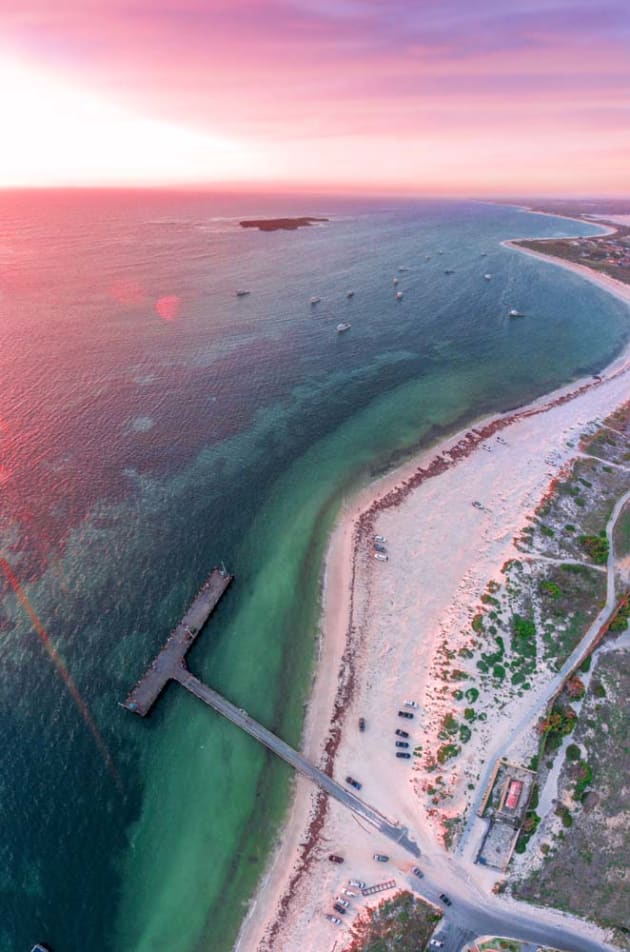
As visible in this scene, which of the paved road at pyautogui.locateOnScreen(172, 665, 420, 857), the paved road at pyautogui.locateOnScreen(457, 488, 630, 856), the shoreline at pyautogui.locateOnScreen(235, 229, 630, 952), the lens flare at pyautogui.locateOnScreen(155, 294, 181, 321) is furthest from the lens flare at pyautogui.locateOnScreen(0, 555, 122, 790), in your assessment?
the lens flare at pyautogui.locateOnScreen(155, 294, 181, 321)

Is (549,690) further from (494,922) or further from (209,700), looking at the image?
(209,700)

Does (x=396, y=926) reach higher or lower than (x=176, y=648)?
lower

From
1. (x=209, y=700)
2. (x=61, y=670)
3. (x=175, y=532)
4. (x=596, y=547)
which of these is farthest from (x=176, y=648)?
(x=596, y=547)

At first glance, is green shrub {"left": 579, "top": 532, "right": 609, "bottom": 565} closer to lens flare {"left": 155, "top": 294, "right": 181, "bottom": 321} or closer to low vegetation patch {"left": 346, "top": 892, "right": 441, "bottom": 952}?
low vegetation patch {"left": 346, "top": 892, "right": 441, "bottom": 952}

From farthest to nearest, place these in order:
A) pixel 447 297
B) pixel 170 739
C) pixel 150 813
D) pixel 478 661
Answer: pixel 447 297
pixel 478 661
pixel 170 739
pixel 150 813

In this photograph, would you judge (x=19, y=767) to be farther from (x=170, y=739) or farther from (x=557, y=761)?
(x=557, y=761)

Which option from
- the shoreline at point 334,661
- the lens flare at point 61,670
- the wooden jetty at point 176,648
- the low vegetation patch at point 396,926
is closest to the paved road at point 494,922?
the low vegetation patch at point 396,926

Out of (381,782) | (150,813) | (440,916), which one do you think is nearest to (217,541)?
(150,813)
